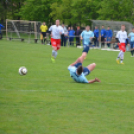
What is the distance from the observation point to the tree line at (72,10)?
4294 cm

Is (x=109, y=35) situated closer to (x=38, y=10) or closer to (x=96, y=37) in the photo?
(x=96, y=37)

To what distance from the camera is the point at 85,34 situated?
2030cm

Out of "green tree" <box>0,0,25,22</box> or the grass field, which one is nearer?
the grass field

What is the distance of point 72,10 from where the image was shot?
50062 millimetres

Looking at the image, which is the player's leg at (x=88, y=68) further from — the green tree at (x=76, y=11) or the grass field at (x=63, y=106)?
the green tree at (x=76, y=11)

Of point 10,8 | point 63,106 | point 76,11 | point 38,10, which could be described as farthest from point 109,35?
point 10,8

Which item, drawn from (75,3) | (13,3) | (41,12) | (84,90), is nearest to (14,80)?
(84,90)

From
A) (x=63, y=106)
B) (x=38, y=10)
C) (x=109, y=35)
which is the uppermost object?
(x=38, y=10)

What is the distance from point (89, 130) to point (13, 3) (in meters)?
67.8

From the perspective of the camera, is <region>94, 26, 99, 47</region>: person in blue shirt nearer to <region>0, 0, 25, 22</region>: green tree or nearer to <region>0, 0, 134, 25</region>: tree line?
<region>0, 0, 134, 25</region>: tree line

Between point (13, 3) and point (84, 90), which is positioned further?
point (13, 3)

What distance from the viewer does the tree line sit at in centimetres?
4294

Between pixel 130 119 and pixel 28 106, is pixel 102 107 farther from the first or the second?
pixel 28 106

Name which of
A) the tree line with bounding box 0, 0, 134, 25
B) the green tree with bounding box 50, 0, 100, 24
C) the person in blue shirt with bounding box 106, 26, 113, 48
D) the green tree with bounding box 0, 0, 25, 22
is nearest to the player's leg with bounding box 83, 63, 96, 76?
the person in blue shirt with bounding box 106, 26, 113, 48
